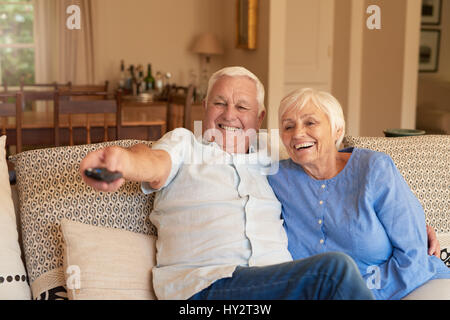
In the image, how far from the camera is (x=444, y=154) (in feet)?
6.91

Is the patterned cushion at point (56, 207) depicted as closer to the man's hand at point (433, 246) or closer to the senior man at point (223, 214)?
the senior man at point (223, 214)

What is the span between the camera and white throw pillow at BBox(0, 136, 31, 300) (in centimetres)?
149

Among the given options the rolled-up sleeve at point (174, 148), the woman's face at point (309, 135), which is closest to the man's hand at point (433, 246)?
the woman's face at point (309, 135)

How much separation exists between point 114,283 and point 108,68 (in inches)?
185

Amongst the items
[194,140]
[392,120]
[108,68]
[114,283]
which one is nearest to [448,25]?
[392,120]


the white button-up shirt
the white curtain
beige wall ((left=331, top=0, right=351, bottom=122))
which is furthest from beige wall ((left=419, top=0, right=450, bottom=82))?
the white button-up shirt

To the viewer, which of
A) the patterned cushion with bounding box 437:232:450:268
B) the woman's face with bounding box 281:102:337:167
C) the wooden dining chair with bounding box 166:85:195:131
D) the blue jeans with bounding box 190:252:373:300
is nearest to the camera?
the blue jeans with bounding box 190:252:373:300

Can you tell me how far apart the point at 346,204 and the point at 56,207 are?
33.7 inches

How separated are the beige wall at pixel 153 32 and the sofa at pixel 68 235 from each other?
4.27m

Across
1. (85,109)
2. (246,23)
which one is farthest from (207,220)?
(246,23)

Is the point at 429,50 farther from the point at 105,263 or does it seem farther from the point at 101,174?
the point at 101,174

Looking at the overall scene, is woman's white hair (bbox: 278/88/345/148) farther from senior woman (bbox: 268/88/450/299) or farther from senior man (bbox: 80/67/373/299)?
senior man (bbox: 80/67/373/299)

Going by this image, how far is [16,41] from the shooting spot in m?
5.76

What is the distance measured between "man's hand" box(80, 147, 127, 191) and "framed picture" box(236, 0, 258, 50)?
4051mm
